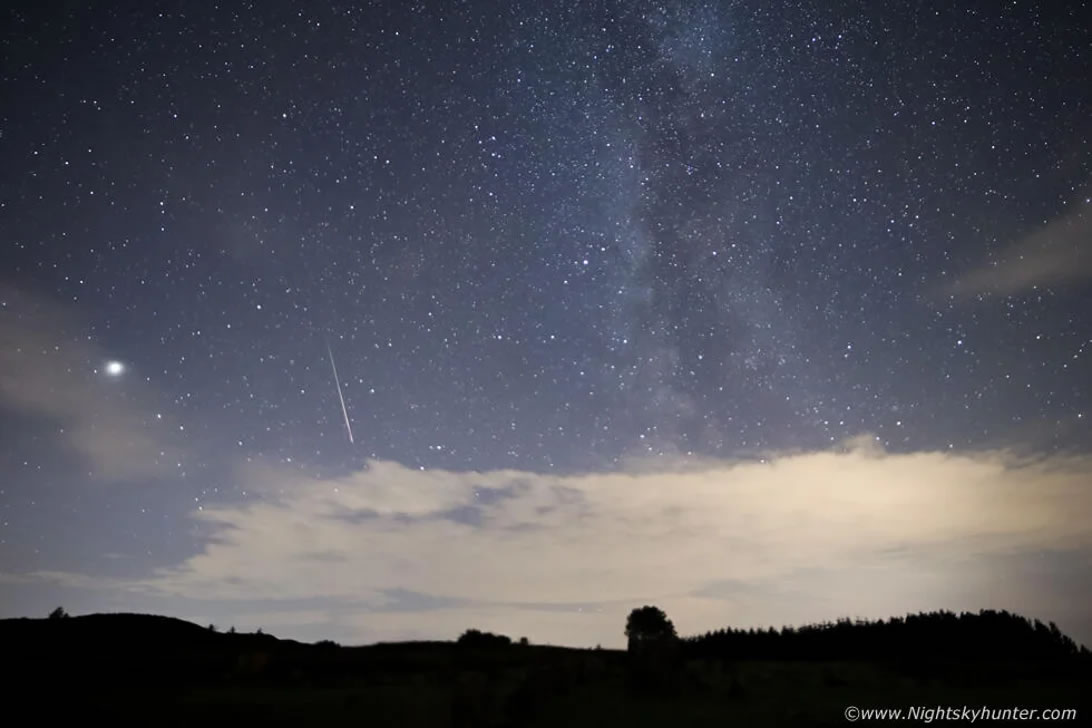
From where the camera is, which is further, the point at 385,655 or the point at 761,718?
the point at 385,655

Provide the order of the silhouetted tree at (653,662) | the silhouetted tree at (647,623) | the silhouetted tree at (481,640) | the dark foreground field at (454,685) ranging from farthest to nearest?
the silhouetted tree at (647,623), the silhouetted tree at (481,640), the silhouetted tree at (653,662), the dark foreground field at (454,685)

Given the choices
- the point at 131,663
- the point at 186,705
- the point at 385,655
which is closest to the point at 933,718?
the point at 385,655

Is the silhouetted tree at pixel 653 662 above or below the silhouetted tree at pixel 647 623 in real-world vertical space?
below

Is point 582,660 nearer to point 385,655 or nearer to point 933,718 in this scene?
point 385,655

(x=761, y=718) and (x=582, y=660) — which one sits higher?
(x=582, y=660)

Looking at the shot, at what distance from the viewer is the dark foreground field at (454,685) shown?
14.2m

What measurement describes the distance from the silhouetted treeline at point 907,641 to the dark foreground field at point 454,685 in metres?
2.39

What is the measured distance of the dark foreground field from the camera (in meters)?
14.2

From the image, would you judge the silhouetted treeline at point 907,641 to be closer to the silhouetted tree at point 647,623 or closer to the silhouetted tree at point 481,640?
the silhouetted tree at point 647,623

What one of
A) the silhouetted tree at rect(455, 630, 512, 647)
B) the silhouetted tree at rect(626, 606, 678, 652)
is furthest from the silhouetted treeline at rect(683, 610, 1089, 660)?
the silhouetted tree at rect(455, 630, 512, 647)

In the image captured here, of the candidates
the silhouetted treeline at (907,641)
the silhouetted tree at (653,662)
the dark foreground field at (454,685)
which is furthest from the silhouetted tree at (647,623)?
the silhouetted tree at (653,662)

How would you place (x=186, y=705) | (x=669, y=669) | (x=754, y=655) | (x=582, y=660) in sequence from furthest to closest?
(x=754, y=655), (x=582, y=660), (x=669, y=669), (x=186, y=705)

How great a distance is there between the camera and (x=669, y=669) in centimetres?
1819

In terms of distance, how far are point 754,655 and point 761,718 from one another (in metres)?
12.5
